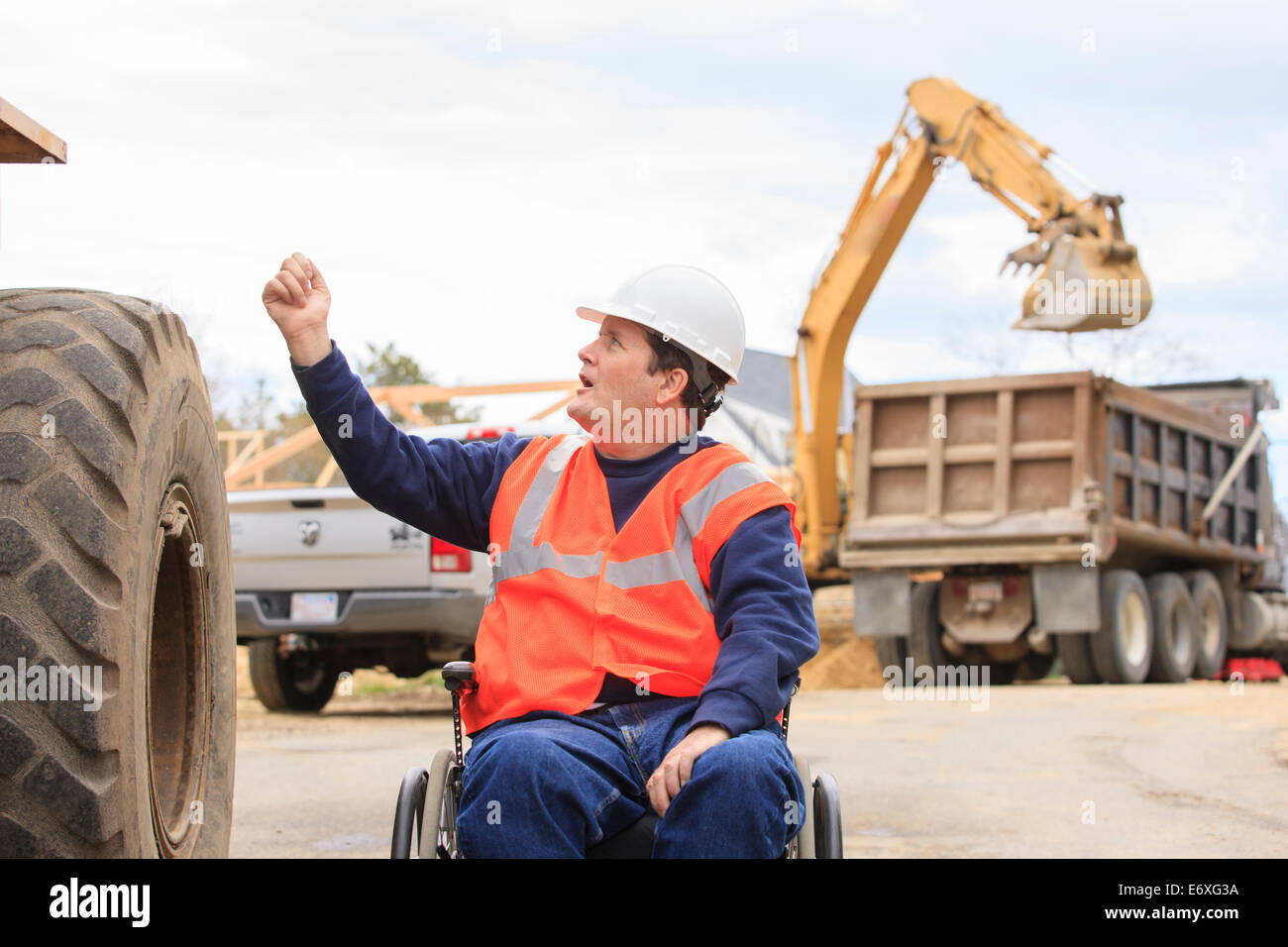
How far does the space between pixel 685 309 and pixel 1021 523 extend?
11250mm

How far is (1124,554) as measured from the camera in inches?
611

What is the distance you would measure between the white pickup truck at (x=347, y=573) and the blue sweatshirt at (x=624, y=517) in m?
6.31

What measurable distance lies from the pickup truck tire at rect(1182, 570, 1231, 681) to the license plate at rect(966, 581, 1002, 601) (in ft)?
11.8

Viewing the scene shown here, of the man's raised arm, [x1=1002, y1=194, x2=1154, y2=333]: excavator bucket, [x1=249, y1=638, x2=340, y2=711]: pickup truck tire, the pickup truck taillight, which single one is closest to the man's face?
the man's raised arm

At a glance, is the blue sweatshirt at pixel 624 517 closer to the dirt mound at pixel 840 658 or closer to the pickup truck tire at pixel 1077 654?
the pickup truck tire at pixel 1077 654

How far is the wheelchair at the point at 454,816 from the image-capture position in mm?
2834

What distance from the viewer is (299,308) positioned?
3076 millimetres

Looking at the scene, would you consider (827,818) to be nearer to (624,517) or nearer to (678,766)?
(678,766)

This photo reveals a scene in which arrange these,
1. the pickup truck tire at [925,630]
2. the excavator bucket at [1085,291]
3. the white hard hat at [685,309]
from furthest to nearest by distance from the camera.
A: the pickup truck tire at [925,630], the excavator bucket at [1085,291], the white hard hat at [685,309]

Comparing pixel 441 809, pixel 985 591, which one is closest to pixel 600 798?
pixel 441 809

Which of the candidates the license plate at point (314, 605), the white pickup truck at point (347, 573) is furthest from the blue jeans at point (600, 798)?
the license plate at point (314, 605)

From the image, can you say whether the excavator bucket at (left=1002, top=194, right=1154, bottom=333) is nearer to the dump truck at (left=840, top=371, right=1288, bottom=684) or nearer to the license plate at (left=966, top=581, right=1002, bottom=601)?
the dump truck at (left=840, top=371, right=1288, bottom=684)

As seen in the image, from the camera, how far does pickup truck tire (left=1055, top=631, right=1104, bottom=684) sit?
14508mm
